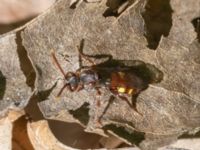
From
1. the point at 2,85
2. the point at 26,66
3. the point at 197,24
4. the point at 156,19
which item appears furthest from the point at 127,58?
the point at 2,85

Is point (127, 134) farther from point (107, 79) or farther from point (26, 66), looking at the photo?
point (26, 66)

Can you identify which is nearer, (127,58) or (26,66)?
(127,58)

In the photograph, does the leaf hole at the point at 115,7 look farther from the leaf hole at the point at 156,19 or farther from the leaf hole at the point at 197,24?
the leaf hole at the point at 197,24

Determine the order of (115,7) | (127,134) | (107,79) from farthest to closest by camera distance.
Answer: (107,79), (127,134), (115,7)

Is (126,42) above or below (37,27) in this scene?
below

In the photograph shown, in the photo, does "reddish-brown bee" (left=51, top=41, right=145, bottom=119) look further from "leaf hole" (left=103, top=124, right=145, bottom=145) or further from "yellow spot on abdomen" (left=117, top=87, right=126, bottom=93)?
"leaf hole" (left=103, top=124, right=145, bottom=145)

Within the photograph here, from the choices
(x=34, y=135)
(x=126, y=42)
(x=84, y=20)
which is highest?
(x=84, y=20)

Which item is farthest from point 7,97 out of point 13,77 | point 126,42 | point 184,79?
point 184,79

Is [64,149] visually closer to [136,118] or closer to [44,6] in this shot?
[136,118]

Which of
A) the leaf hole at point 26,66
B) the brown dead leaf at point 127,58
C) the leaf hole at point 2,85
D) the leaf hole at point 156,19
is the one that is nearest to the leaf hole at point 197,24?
the brown dead leaf at point 127,58
